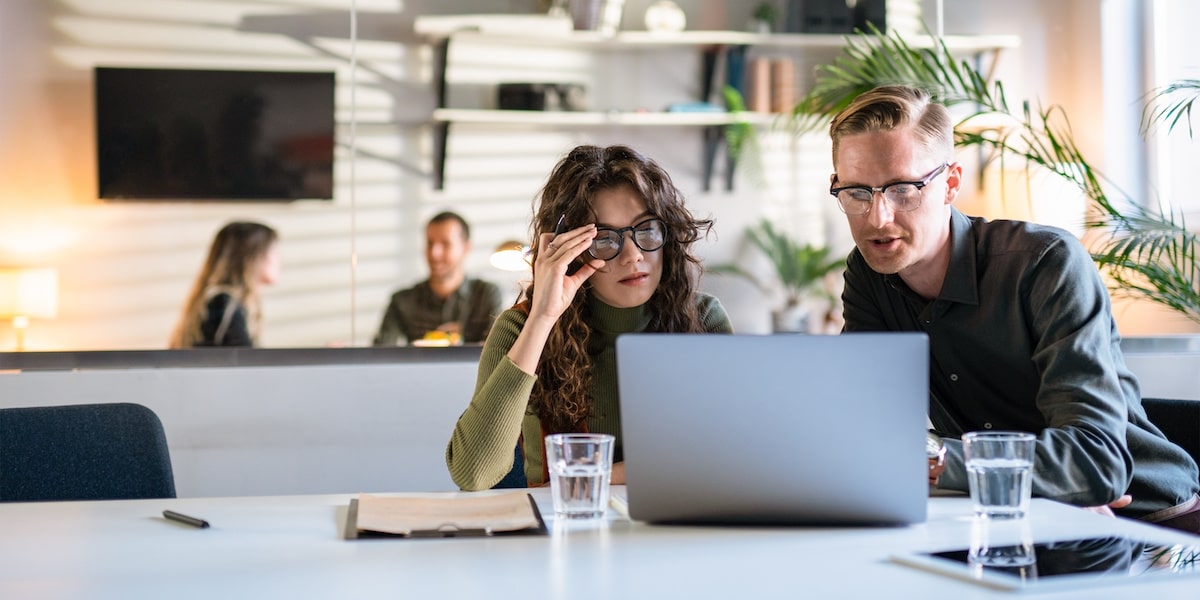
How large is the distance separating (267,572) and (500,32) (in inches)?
160

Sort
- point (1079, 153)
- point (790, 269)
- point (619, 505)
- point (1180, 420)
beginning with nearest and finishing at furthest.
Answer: point (619, 505), point (1180, 420), point (1079, 153), point (790, 269)

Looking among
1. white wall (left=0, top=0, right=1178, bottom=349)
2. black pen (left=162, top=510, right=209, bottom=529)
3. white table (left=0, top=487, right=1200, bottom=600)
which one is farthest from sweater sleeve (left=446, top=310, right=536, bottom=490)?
white wall (left=0, top=0, right=1178, bottom=349)

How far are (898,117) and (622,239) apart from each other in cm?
49

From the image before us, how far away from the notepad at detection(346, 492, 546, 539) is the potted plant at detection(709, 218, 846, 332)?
3.69 m

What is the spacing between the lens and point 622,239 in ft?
6.08

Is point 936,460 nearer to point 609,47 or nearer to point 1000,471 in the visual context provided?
point 1000,471

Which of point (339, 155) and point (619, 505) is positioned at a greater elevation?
point (339, 155)

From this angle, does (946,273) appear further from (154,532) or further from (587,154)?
(154,532)

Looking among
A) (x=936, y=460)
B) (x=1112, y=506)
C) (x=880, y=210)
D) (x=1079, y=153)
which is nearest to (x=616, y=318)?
(x=880, y=210)

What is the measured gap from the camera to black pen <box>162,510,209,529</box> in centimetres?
124

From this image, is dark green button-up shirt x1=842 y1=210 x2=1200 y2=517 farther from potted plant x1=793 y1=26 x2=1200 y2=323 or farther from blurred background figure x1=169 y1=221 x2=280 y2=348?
blurred background figure x1=169 y1=221 x2=280 y2=348

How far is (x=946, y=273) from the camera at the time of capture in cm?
184

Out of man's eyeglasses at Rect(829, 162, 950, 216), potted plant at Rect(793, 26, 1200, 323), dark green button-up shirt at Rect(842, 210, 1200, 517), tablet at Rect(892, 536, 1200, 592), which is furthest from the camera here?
potted plant at Rect(793, 26, 1200, 323)

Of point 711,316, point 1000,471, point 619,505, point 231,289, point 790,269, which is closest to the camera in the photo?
point 1000,471
